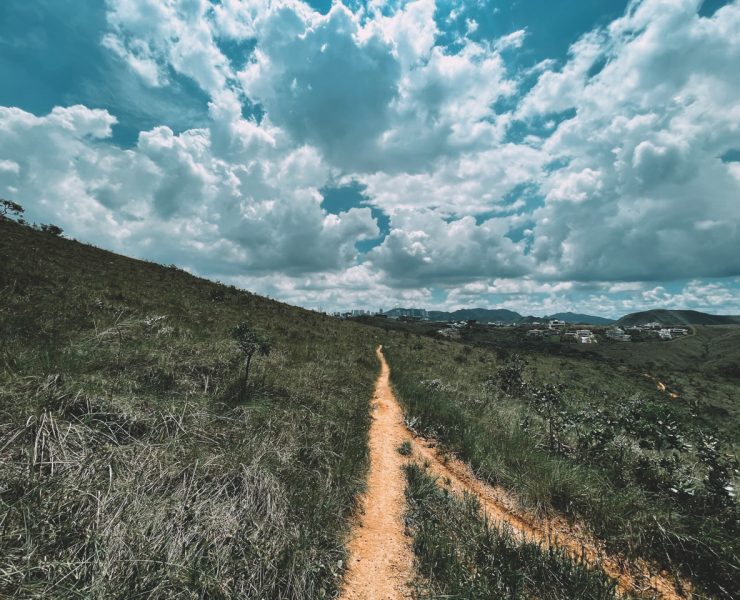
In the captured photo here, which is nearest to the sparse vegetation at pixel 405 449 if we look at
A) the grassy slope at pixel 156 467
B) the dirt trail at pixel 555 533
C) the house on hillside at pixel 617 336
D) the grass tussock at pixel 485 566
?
the dirt trail at pixel 555 533

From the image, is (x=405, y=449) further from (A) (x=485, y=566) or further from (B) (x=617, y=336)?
(B) (x=617, y=336)

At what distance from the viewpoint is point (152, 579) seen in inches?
147

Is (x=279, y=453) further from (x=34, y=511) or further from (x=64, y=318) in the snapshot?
(x=64, y=318)

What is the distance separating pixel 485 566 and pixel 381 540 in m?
1.79

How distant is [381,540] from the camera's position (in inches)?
225

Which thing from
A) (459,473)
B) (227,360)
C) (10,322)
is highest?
(10,322)

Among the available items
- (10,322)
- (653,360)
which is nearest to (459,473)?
(10,322)

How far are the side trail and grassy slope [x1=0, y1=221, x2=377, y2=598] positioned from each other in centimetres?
46

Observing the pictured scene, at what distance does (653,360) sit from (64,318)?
161061 mm

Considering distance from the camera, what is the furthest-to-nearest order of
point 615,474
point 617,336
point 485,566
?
point 617,336 → point 615,474 → point 485,566

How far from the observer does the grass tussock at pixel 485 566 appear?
14.3 ft

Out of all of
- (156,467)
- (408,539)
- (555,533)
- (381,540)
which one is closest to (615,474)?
(555,533)

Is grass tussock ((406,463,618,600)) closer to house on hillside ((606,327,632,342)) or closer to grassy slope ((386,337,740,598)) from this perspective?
grassy slope ((386,337,740,598))

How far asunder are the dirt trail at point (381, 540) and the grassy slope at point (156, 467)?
1.14 ft
